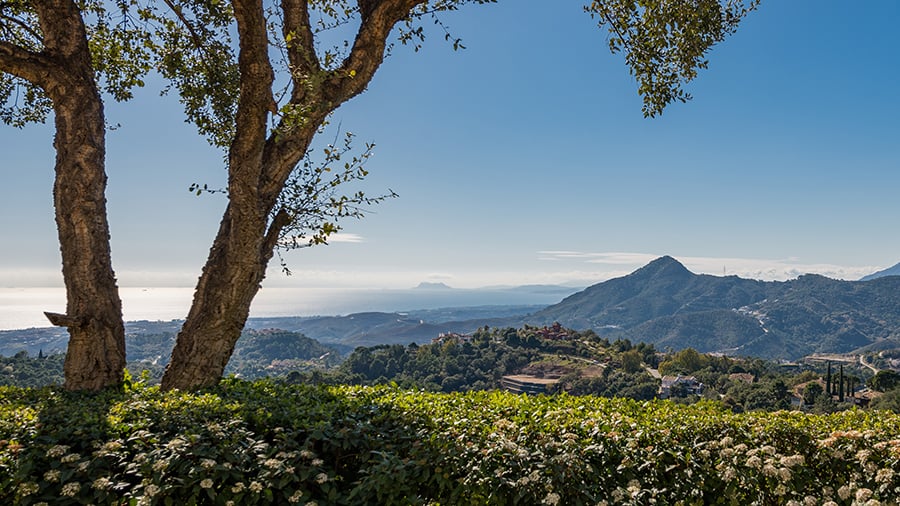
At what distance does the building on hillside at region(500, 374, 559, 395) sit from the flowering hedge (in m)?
64.6

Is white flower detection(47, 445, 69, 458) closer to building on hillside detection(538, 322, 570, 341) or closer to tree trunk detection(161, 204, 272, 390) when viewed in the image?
tree trunk detection(161, 204, 272, 390)

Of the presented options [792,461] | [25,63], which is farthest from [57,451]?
[25,63]

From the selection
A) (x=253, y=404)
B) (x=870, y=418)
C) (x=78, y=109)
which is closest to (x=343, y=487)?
(x=253, y=404)

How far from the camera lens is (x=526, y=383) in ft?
223

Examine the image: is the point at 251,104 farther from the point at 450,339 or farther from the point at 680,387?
the point at 450,339

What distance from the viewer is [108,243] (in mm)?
5555

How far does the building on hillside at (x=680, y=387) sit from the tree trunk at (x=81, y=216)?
55.1 m

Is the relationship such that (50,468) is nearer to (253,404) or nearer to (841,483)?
(253,404)

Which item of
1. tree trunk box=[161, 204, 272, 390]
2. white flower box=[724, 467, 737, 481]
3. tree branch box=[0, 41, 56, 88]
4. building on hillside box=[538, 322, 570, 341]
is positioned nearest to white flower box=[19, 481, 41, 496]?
tree trunk box=[161, 204, 272, 390]

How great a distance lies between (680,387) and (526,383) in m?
20.4

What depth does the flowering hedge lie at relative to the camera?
2.61 metres

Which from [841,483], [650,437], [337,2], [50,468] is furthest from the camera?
[337,2]

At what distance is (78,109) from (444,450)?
562 cm

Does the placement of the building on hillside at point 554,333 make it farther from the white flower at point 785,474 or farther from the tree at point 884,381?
the white flower at point 785,474
